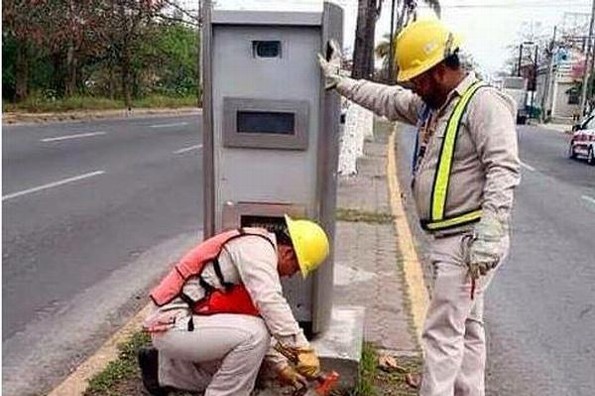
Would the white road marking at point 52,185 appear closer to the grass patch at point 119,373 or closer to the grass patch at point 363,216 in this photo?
the grass patch at point 363,216

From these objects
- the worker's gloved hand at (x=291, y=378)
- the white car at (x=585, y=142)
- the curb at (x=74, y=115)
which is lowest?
the curb at (x=74, y=115)

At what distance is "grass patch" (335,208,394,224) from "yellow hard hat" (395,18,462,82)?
6.69 metres

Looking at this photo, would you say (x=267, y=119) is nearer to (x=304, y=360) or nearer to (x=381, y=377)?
(x=304, y=360)

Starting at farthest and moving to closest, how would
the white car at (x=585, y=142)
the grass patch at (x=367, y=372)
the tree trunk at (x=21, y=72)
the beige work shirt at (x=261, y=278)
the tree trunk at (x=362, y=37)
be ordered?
the tree trunk at (x=21, y=72) < the white car at (x=585, y=142) < the tree trunk at (x=362, y=37) < the grass patch at (x=367, y=372) < the beige work shirt at (x=261, y=278)

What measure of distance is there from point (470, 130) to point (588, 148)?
21.7 m

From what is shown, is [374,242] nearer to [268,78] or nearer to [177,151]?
[268,78]

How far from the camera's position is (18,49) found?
111ft

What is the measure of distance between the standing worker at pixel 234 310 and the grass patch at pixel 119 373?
51 cm

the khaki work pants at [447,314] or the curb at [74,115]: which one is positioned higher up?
the khaki work pants at [447,314]

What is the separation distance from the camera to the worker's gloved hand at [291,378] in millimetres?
3952

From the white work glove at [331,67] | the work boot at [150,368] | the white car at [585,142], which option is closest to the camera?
the white work glove at [331,67]

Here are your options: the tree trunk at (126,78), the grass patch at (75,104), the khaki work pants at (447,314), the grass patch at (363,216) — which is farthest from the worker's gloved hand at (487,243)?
the tree trunk at (126,78)

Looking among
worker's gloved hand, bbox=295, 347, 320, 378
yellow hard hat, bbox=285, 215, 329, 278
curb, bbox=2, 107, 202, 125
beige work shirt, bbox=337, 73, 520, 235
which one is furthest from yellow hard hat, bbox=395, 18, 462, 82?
curb, bbox=2, 107, 202, 125

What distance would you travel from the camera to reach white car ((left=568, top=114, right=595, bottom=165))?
24109 millimetres
